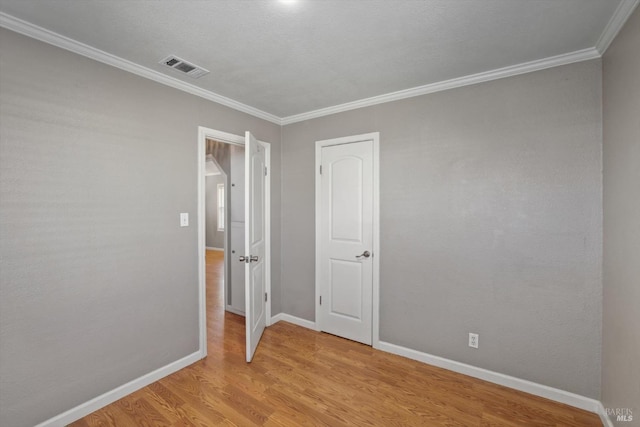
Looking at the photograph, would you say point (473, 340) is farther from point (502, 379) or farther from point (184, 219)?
point (184, 219)

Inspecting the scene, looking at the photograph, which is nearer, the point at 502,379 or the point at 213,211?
the point at 502,379

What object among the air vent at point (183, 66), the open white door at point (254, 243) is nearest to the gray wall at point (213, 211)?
the open white door at point (254, 243)

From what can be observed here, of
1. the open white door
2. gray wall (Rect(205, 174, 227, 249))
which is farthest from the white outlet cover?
gray wall (Rect(205, 174, 227, 249))

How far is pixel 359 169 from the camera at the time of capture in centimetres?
297

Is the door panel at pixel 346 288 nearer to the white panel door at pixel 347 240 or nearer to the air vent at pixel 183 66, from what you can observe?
the white panel door at pixel 347 240

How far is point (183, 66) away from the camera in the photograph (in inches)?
84.9

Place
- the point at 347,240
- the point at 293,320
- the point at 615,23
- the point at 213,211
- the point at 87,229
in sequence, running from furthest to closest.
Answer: the point at 213,211 < the point at 293,320 < the point at 347,240 < the point at 87,229 < the point at 615,23

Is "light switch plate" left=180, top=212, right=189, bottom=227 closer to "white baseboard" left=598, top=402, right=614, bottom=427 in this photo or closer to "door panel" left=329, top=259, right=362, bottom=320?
"door panel" left=329, top=259, right=362, bottom=320

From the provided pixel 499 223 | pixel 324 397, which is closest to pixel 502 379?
pixel 499 223

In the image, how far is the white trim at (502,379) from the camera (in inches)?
79.4

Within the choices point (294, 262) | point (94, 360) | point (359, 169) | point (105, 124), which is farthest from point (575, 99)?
point (94, 360)

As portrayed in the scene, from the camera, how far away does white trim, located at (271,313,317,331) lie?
3.35 m

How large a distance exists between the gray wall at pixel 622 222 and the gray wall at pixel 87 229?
2932 mm

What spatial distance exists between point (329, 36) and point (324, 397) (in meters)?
2.49
